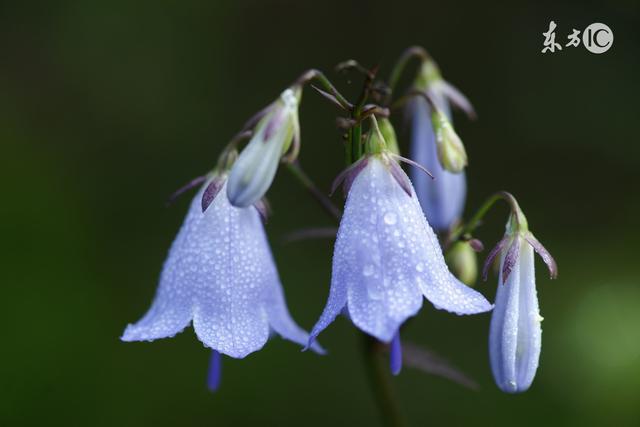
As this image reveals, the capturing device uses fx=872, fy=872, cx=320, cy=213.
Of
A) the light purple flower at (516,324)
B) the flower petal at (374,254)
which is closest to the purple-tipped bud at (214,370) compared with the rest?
the flower petal at (374,254)

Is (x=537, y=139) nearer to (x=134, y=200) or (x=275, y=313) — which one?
(x=134, y=200)

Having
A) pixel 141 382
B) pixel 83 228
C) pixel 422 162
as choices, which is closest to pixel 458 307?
pixel 422 162

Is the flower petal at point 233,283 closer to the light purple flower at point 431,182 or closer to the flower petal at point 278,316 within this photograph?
the flower petal at point 278,316

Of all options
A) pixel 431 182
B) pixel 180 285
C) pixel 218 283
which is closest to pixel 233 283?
pixel 218 283

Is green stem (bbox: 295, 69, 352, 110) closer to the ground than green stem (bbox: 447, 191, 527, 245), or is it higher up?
higher up

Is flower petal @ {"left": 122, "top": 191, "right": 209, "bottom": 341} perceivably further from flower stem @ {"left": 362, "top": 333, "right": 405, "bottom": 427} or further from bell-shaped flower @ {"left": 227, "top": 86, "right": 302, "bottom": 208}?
flower stem @ {"left": 362, "top": 333, "right": 405, "bottom": 427}

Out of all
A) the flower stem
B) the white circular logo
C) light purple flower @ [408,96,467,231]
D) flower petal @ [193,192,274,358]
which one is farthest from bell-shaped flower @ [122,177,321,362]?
the white circular logo

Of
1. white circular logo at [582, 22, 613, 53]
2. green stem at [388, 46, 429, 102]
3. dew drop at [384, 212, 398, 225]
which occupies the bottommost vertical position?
dew drop at [384, 212, 398, 225]
